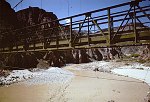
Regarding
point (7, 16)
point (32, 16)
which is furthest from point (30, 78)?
point (32, 16)

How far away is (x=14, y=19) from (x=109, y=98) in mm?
38060

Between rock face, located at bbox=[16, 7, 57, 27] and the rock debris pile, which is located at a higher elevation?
rock face, located at bbox=[16, 7, 57, 27]

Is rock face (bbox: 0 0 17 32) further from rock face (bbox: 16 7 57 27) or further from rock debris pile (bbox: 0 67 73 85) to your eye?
rock debris pile (bbox: 0 67 73 85)

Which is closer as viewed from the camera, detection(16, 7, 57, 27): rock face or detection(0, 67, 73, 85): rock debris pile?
detection(0, 67, 73, 85): rock debris pile

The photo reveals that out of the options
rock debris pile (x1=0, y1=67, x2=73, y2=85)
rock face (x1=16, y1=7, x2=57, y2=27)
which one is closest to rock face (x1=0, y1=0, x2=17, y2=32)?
rock face (x1=16, y1=7, x2=57, y2=27)

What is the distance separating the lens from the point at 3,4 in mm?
43344

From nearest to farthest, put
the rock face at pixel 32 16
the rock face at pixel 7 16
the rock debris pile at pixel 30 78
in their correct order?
the rock debris pile at pixel 30 78 < the rock face at pixel 7 16 < the rock face at pixel 32 16

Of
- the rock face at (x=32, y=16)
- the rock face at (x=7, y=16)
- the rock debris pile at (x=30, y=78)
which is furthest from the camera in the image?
the rock face at (x=32, y=16)

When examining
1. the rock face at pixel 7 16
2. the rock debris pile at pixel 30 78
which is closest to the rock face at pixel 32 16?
the rock face at pixel 7 16

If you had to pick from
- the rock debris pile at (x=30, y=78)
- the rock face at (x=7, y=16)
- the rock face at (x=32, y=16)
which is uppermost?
the rock face at (x=32, y=16)

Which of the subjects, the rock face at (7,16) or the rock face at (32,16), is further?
the rock face at (32,16)

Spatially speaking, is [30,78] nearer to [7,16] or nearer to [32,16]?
[7,16]

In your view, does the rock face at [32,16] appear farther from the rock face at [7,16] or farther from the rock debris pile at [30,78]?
the rock debris pile at [30,78]

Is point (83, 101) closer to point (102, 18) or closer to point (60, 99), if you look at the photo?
point (60, 99)
